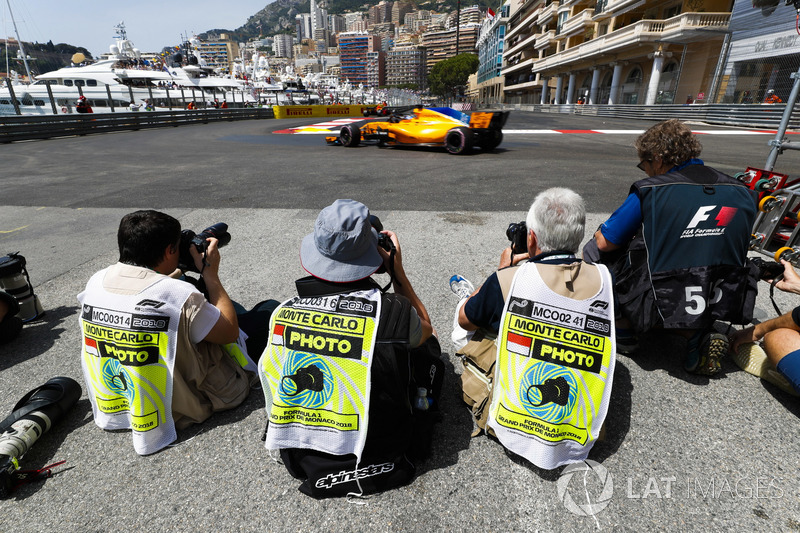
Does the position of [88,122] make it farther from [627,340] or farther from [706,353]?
[706,353]

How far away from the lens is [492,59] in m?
90.5

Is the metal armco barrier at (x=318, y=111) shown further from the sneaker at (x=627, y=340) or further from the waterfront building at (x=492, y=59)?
the waterfront building at (x=492, y=59)

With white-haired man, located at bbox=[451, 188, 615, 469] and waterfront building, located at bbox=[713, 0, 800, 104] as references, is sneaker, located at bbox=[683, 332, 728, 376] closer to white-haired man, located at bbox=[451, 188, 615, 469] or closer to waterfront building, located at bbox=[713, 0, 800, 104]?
white-haired man, located at bbox=[451, 188, 615, 469]

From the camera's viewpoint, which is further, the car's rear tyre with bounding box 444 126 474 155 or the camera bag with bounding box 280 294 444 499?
the car's rear tyre with bounding box 444 126 474 155

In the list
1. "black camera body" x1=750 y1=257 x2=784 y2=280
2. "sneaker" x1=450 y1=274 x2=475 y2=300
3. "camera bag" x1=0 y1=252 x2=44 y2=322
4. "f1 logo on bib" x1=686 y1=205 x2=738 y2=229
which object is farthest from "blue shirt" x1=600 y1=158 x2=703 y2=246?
"camera bag" x1=0 y1=252 x2=44 y2=322

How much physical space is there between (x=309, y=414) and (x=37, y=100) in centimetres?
4942

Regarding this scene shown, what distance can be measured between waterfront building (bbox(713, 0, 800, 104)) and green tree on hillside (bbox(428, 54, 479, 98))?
260 ft

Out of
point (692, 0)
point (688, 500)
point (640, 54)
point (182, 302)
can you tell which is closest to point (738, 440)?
point (688, 500)

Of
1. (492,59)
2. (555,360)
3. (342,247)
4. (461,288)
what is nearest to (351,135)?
(461,288)

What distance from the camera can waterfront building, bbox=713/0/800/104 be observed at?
21484 mm

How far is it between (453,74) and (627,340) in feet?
371

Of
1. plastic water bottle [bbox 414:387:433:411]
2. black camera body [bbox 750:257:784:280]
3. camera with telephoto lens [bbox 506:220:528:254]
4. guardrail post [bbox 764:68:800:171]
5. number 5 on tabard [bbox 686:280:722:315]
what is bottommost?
plastic water bottle [bbox 414:387:433:411]

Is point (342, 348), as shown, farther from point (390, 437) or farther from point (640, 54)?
point (640, 54)

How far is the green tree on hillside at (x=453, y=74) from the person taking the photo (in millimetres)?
103312
